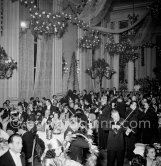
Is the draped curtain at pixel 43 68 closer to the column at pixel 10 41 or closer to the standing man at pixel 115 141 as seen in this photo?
the column at pixel 10 41

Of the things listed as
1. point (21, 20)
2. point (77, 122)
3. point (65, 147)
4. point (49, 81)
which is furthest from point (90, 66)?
point (65, 147)

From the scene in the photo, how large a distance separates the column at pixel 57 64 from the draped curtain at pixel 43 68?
275 mm

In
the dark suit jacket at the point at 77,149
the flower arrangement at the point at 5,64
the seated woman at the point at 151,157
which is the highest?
the flower arrangement at the point at 5,64

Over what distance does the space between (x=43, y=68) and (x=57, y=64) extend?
103cm

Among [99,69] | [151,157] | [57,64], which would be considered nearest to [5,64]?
[57,64]

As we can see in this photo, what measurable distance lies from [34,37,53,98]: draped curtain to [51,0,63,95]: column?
0.90 ft

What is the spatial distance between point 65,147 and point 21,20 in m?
8.67

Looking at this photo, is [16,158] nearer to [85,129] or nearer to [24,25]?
[85,129]

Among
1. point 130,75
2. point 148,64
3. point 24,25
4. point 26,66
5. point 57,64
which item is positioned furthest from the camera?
point 148,64

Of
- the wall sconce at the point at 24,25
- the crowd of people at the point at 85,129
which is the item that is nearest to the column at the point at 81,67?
the wall sconce at the point at 24,25

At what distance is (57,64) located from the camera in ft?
44.3

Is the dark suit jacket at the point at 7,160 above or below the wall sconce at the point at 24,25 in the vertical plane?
below

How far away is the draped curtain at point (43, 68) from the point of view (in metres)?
12.4

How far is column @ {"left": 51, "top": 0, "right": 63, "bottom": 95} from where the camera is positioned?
13.3m
